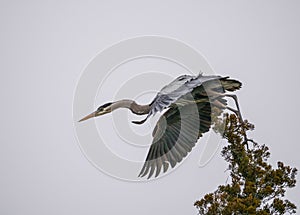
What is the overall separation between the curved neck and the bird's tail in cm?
132

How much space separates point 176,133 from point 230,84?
47.8 inches

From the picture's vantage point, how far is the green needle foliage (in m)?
6.19

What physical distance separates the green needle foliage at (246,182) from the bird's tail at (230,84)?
1.00 metres

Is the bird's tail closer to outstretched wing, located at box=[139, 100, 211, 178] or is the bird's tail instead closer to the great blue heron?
the great blue heron

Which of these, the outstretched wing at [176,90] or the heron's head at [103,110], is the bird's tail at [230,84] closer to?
the outstretched wing at [176,90]

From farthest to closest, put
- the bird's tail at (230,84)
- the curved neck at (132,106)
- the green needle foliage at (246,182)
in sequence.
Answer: the curved neck at (132,106) < the bird's tail at (230,84) < the green needle foliage at (246,182)

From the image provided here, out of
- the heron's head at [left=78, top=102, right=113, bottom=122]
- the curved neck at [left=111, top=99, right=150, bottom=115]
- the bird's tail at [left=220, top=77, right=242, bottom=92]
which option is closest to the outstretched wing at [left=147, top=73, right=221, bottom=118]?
the bird's tail at [left=220, top=77, right=242, bottom=92]

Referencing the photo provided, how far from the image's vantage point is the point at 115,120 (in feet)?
31.9

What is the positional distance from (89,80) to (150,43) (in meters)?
1.94

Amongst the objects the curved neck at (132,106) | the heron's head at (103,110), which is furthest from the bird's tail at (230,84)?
the heron's head at (103,110)

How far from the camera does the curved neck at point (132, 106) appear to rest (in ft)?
27.7

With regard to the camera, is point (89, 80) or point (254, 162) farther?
point (89, 80)

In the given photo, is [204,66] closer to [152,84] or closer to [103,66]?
[152,84]

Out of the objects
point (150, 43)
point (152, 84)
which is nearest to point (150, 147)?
point (152, 84)
